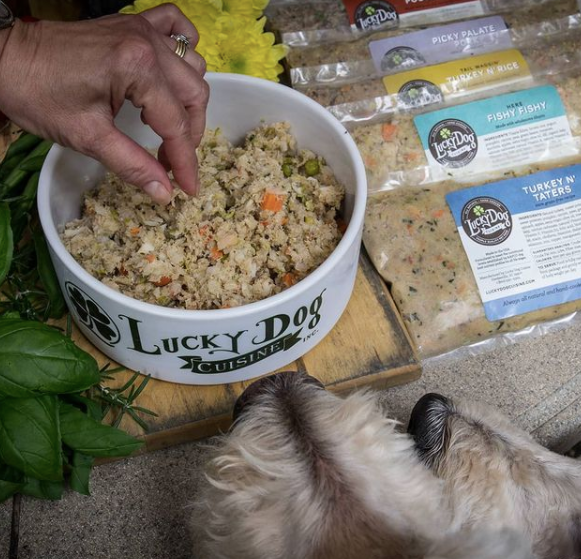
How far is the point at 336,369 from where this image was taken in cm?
107

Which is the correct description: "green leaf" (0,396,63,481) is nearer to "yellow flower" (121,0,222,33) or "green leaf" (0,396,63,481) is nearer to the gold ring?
the gold ring

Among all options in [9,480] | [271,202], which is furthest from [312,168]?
[9,480]

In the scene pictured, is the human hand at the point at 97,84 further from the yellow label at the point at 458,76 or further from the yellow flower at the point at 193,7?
the yellow label at the point at 458,76

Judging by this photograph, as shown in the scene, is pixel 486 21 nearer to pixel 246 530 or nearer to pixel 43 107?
pixel 43 107

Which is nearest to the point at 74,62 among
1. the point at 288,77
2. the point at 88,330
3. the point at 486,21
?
the point at 88,330

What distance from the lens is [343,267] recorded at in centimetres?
94

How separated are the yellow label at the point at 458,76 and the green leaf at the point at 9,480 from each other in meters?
0.84

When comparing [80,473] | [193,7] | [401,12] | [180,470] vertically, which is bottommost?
[180,470]

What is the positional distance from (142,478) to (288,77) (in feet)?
2.45

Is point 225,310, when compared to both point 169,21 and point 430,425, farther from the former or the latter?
point 169,21

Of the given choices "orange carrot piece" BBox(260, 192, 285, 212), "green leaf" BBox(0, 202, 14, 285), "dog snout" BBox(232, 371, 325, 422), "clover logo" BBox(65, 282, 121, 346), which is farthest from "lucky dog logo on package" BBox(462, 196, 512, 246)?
"green leaf" BBox(0, 202, 14, 285)

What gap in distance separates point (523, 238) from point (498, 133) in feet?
0.63

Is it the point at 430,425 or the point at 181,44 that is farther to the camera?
the point at 181,44

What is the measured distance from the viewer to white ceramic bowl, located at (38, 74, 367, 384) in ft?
2.87
